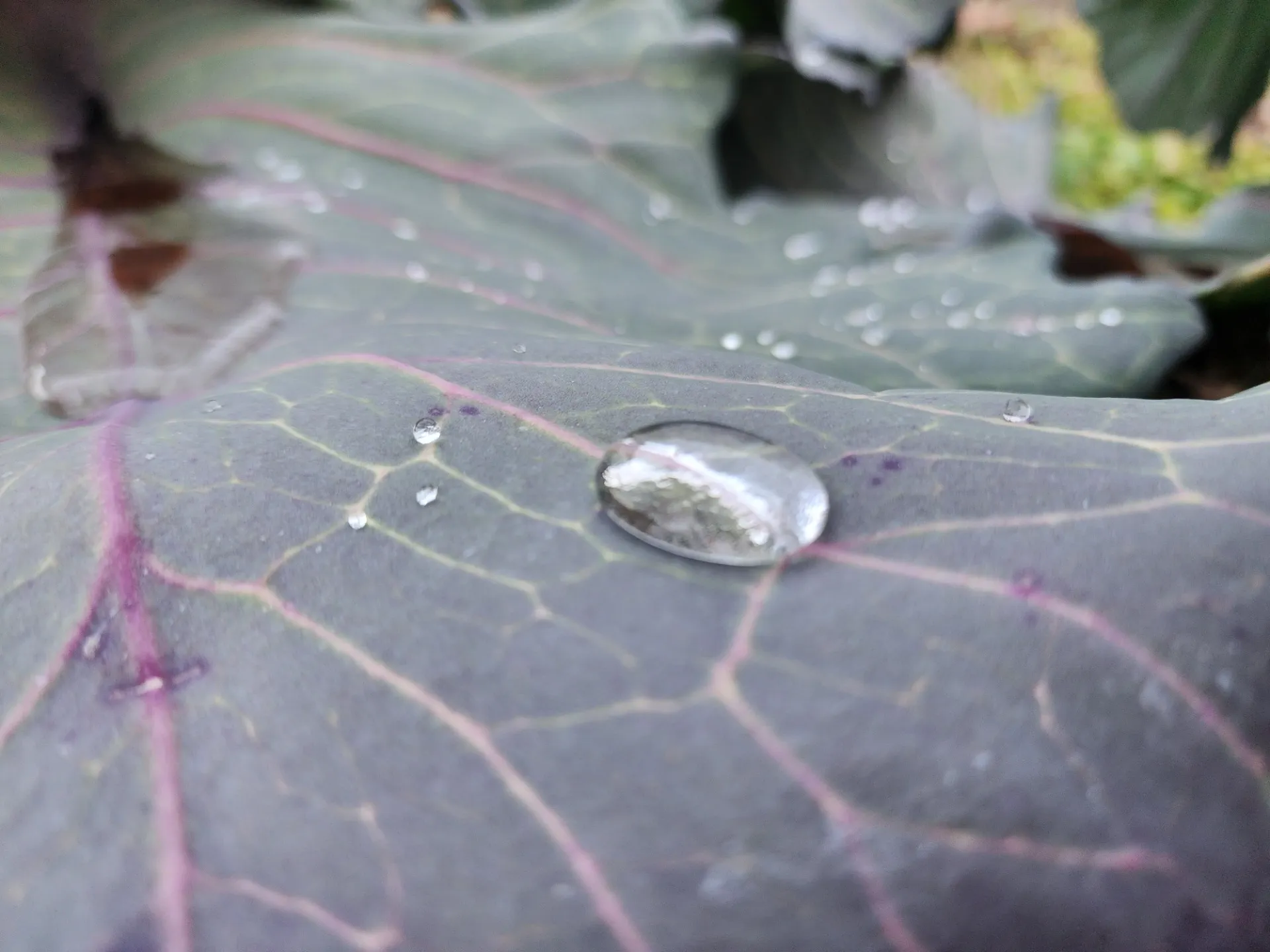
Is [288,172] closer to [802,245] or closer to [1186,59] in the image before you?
[802,245]

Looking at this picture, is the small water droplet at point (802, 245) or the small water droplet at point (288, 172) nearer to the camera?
the small water droplet at point (288, 172)

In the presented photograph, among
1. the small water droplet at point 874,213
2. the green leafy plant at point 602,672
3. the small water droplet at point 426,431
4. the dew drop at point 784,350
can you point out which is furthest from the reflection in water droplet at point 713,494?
the small water droplet at point 874,213

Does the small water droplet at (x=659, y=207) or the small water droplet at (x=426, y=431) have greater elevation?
the small water droplet at (x=426, y=431)

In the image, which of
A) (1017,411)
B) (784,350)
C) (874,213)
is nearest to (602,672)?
(1017,411)

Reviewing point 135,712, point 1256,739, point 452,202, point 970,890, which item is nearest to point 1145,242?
point 452,202

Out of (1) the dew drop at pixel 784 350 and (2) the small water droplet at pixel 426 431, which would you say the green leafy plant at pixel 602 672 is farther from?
(1) the dew drop at pixel 784 350

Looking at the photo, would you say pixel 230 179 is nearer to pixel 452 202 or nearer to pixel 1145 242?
pixel 452 202
